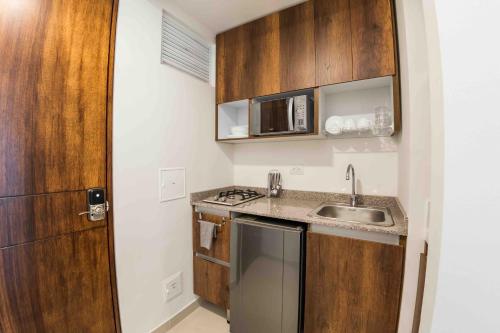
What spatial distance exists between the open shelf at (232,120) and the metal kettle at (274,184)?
1.63 ft

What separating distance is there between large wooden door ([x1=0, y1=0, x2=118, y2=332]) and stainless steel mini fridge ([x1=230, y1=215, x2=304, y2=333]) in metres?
0.82

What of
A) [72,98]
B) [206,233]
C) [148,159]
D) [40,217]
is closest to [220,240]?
[206,233]

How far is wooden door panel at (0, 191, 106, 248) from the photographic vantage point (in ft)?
2.85

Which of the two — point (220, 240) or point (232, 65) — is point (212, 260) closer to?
point (220, 240)

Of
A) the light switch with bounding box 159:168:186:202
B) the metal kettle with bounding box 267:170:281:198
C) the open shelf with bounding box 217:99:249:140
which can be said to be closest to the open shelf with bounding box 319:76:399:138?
the metal kettle with bounding box 267:170:281:198

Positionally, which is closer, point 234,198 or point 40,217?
point 40,217

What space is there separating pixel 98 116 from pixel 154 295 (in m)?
1.32

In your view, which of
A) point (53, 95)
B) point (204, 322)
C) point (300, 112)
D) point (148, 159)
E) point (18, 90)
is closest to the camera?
point (18, 90)

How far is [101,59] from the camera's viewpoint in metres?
1.15

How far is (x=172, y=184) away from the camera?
159 centimetres

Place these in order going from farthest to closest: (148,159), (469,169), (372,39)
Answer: (148,159) → (372,39) → (469,169)

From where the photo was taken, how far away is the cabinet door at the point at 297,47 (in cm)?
152

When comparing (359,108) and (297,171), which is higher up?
(359,108)

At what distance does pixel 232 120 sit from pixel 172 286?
170 cm
